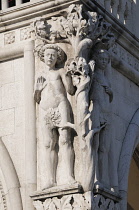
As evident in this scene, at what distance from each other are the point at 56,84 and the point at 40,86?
1.00 ft

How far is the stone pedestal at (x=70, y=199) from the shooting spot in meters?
15.1

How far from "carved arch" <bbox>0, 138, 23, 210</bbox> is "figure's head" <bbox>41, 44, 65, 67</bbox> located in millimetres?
1651

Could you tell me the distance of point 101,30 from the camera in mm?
16078

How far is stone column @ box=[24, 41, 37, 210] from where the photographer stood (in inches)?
620

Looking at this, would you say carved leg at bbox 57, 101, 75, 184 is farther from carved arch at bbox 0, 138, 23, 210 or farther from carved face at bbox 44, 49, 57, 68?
carved arch at bbox 0, 138, 23, 210

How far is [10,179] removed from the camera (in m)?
16.0

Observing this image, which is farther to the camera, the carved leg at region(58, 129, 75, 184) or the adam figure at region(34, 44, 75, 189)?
the adam figure at region(34, 44, 75, 189)

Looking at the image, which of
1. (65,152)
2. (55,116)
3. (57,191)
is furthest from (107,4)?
(57,191)

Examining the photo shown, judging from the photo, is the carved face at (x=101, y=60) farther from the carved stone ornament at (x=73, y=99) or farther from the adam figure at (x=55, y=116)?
the adam figure at (x=55, y=116)

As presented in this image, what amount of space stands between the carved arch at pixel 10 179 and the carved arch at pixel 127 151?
5.83 feet

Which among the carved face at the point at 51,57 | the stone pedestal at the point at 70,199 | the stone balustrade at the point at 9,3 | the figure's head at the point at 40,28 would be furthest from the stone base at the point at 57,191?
the stone balustrade at the point at 9,3

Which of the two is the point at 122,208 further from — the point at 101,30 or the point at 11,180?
the point at 101,30

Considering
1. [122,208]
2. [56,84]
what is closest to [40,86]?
[56,84]

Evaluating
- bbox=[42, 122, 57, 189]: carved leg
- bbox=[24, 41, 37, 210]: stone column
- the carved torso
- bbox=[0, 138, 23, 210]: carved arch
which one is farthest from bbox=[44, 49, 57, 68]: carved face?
bbox=[0, 138, 23, 210]: carved arch
